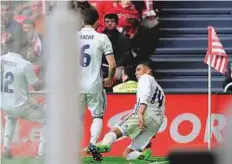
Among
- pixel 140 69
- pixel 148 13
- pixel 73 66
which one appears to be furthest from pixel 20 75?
pixel 73 66

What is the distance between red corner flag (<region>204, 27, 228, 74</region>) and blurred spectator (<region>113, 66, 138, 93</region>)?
112cm

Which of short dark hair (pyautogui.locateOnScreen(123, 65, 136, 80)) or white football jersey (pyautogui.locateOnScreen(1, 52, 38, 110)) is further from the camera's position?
short dark hair (pyautogui.locateOnScreen(123, 65, 136, 80))

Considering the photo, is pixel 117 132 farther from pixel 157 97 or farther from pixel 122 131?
pixel 157 97

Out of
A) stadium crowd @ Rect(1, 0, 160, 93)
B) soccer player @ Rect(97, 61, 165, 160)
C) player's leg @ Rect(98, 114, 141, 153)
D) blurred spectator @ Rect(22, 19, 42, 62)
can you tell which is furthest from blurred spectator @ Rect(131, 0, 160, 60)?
blurred spectator @ Rect(22, 19, 42, 62)

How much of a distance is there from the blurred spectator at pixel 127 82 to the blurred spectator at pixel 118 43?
0.50ft

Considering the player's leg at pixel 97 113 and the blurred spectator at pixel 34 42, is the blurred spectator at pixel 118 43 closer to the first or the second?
the player's leg at pixel 97 113

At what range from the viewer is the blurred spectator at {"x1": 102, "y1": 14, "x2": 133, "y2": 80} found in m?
13.1

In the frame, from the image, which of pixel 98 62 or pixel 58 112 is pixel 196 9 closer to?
pixel 98 62

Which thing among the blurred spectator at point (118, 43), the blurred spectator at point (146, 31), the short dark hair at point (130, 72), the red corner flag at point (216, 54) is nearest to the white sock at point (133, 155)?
the short dark hair at point (130, 72)

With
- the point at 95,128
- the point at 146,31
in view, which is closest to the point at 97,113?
the point at 95,128

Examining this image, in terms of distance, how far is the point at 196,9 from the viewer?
15.1 meters

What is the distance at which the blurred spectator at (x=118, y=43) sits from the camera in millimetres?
13109

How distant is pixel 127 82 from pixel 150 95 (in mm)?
990

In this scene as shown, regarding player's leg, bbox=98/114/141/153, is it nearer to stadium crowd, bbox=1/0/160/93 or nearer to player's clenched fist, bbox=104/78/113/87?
stadium crowd, bbox=1/0/160/93
